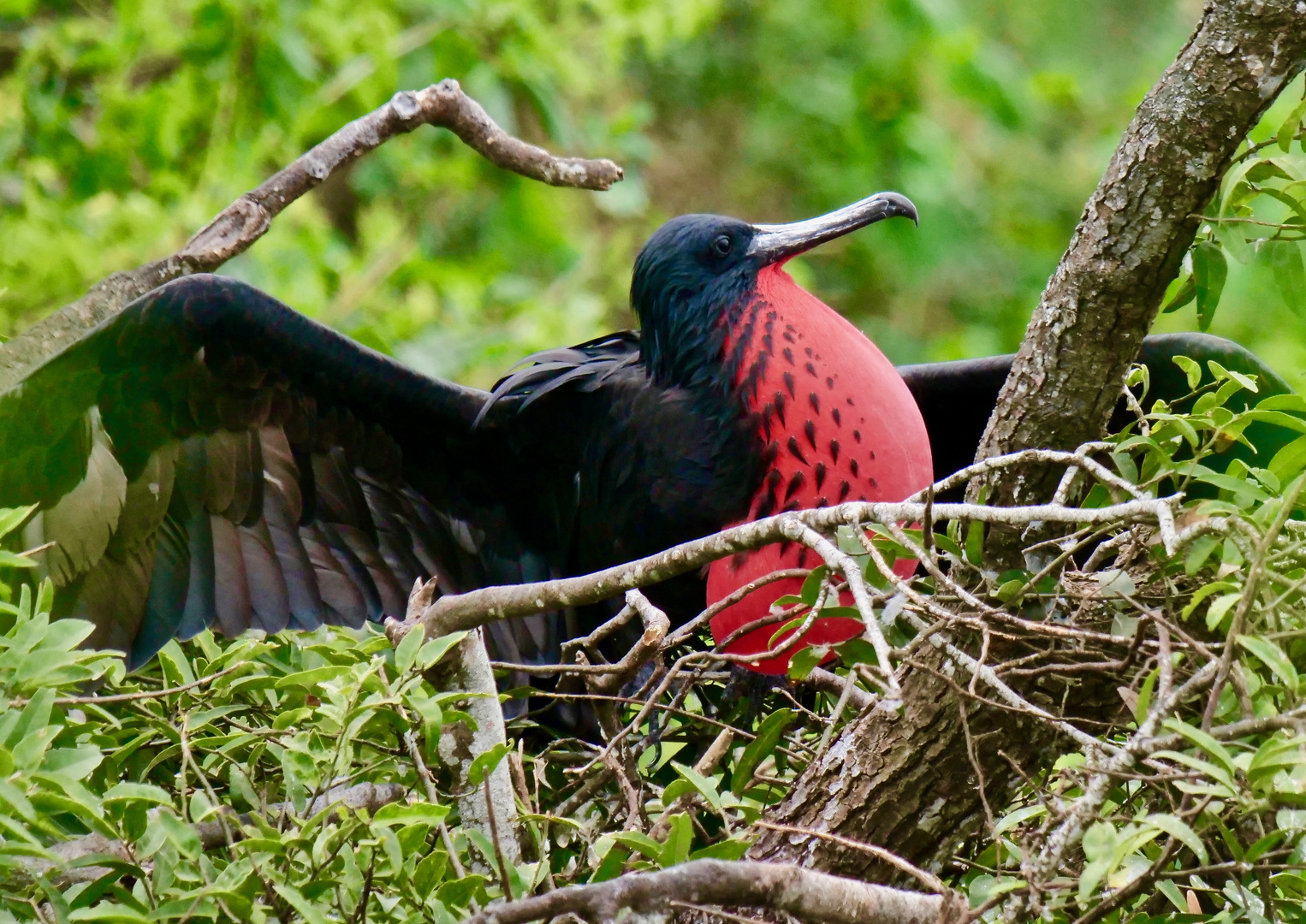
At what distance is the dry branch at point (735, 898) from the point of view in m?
0.69

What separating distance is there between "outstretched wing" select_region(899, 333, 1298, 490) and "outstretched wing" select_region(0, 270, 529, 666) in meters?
0.56

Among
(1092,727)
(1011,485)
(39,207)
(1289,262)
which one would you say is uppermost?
(39,207)

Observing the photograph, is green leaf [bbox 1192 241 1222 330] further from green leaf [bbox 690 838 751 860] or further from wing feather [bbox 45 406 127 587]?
wing feather [bbox 45 406 127 587]

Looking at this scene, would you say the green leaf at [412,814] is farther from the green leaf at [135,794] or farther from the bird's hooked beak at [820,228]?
the bird's hooked beak at [820,228]

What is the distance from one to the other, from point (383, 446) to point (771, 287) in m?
0.51

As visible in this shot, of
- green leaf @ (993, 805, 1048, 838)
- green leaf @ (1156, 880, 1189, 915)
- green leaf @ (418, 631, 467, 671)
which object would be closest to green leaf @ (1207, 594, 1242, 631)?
Result: green leaf @ (993, 805, 1048, 838)

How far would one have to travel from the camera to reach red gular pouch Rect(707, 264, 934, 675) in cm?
140

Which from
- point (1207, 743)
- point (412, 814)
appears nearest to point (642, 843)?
point (412, 814)

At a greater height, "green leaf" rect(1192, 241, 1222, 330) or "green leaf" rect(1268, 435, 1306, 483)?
"green leaf" rect(1192, 241, 1222, 330)

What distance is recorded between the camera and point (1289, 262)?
1.02m

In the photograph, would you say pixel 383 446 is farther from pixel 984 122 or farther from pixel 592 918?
pixel 984 122

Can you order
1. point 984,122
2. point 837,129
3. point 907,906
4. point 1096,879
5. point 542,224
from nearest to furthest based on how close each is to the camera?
point 1096,879
point 907,906
point 542,224
point 837,129
point 984,122

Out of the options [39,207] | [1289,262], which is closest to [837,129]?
[39,207]

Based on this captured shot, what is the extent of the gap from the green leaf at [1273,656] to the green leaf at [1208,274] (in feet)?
1.36
